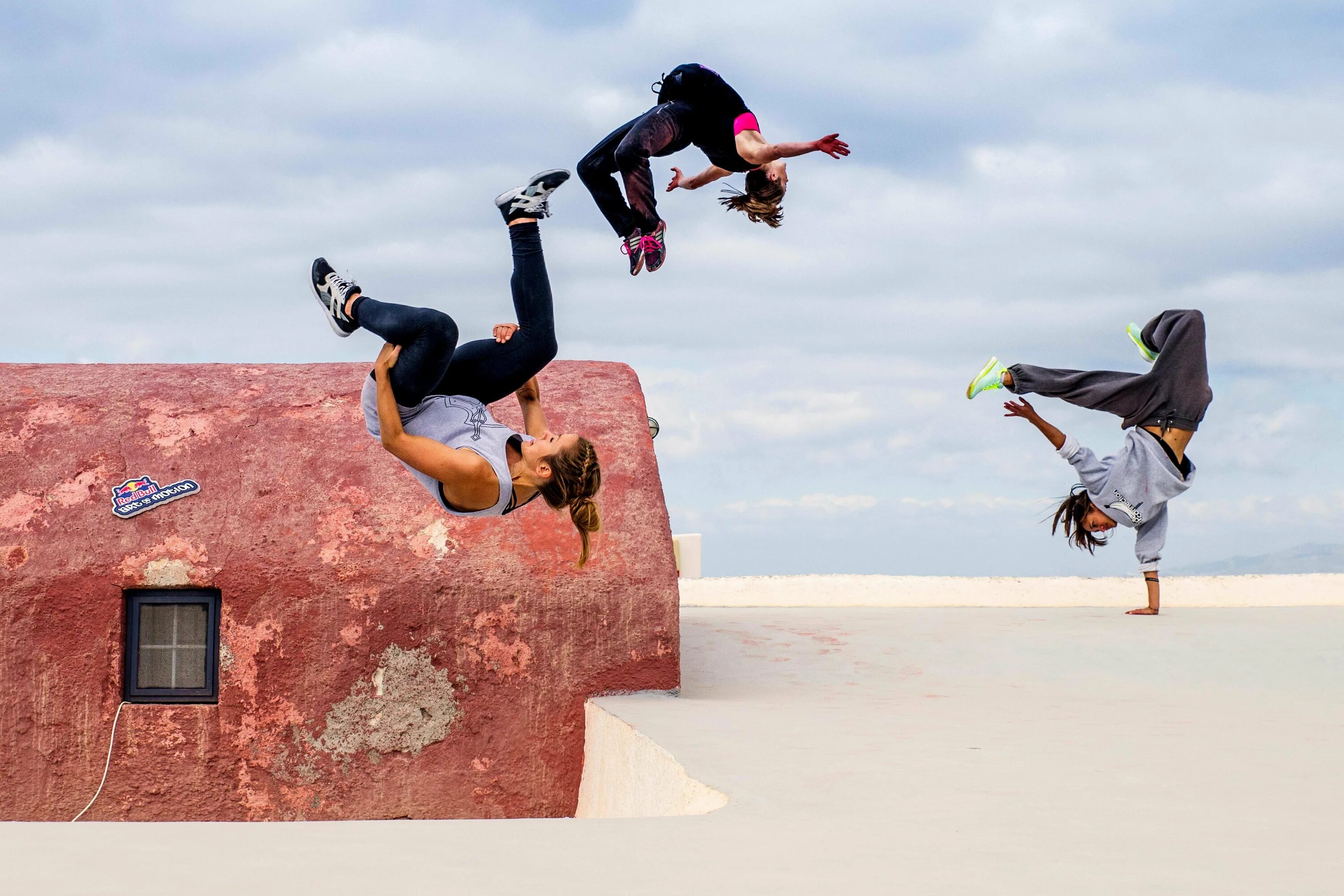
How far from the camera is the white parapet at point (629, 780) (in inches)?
205

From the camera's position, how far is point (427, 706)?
8.88m

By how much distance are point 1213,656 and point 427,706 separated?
6.53m

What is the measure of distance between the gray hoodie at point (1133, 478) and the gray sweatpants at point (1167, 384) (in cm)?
23

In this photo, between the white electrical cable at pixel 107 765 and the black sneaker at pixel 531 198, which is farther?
the white electrical cable at pixel 107 765

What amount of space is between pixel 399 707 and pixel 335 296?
4.79 meters

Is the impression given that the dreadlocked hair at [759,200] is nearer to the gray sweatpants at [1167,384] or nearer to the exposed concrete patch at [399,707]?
the exposed concrete patch at [399,707]

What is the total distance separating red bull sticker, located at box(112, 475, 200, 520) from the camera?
9188 mm

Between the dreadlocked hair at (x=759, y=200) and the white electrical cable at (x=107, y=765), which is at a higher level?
the dreadlocked hair at (x=759, y=200)

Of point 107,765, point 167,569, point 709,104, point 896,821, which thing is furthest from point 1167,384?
point 107,765

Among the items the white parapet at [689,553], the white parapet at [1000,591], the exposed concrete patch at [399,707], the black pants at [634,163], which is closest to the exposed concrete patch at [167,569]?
the exposed concrete patch at [399,707]

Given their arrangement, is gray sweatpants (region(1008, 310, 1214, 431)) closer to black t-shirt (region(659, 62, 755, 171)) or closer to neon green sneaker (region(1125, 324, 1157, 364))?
neon green sneaker (region(1125, 324, 1157, 364))

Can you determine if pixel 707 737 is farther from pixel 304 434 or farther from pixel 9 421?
pixel 9 421

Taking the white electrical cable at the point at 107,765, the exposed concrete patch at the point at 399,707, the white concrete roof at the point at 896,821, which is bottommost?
the white electrical cable at the point at 107,765

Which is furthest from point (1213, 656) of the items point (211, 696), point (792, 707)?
point (211, 696)
